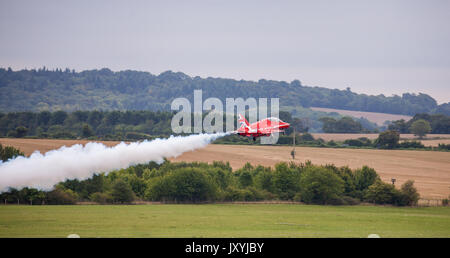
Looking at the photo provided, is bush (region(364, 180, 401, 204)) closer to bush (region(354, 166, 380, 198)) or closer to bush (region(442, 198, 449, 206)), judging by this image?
bush (region(354, 166, 380, 198))

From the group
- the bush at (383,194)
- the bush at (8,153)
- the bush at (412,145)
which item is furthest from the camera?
the bush at (412,145)

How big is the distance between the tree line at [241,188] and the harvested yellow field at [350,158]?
7311 millimetres

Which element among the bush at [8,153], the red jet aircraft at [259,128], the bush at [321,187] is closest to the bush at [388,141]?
the bush at [321,187]

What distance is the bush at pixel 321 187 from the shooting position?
399 feet

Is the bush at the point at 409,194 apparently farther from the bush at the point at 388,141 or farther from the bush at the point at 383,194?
the bush at the point at 388,141

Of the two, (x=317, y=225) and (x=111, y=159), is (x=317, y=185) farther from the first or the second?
(x=111, y=159)

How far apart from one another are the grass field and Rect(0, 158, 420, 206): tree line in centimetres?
528

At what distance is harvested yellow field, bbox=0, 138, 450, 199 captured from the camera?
132 meters

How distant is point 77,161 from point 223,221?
2686cm

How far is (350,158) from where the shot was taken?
493ft

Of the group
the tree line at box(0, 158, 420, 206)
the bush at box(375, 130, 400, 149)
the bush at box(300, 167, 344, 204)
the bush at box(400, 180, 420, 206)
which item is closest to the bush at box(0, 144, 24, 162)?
the tree line at box(0, 158, 420, 206)

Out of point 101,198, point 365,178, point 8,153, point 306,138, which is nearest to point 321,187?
point 365,178

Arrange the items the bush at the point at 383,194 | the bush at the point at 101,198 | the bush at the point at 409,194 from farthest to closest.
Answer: the bush at the point at 383,194 → the bush at the point at 409,194 → the bush at the point at 101,198

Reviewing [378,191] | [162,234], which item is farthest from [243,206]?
[162,234]
